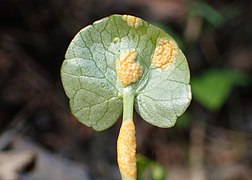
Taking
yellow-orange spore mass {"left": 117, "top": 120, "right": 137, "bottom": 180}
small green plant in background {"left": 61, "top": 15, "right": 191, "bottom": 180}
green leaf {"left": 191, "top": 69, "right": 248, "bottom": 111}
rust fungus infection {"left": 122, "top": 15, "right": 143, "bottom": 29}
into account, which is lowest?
green leaf {"left": 191, "top": 69, "right": 248, "bottom": 111}

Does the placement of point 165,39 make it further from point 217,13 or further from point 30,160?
point 217,13

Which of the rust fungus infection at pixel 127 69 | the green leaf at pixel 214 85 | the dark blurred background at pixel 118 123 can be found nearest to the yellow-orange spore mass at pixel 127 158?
the rust fungus infection at pixel 127 69

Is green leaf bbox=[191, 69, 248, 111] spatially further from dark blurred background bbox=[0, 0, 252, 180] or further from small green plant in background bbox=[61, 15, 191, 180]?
small green plant in background bbox=[61, 15, 191, 180]

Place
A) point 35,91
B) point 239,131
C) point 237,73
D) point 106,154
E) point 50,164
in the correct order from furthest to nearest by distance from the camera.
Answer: point 237,73
point 239,131
point 35,91
point 106,154
point 50,164

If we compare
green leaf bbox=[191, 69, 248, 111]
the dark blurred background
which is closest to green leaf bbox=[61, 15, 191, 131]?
the dark blurred background

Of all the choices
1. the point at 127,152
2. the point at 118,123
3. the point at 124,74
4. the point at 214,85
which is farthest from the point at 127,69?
the point at 214,85

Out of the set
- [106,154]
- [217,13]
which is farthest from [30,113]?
[217,13]
